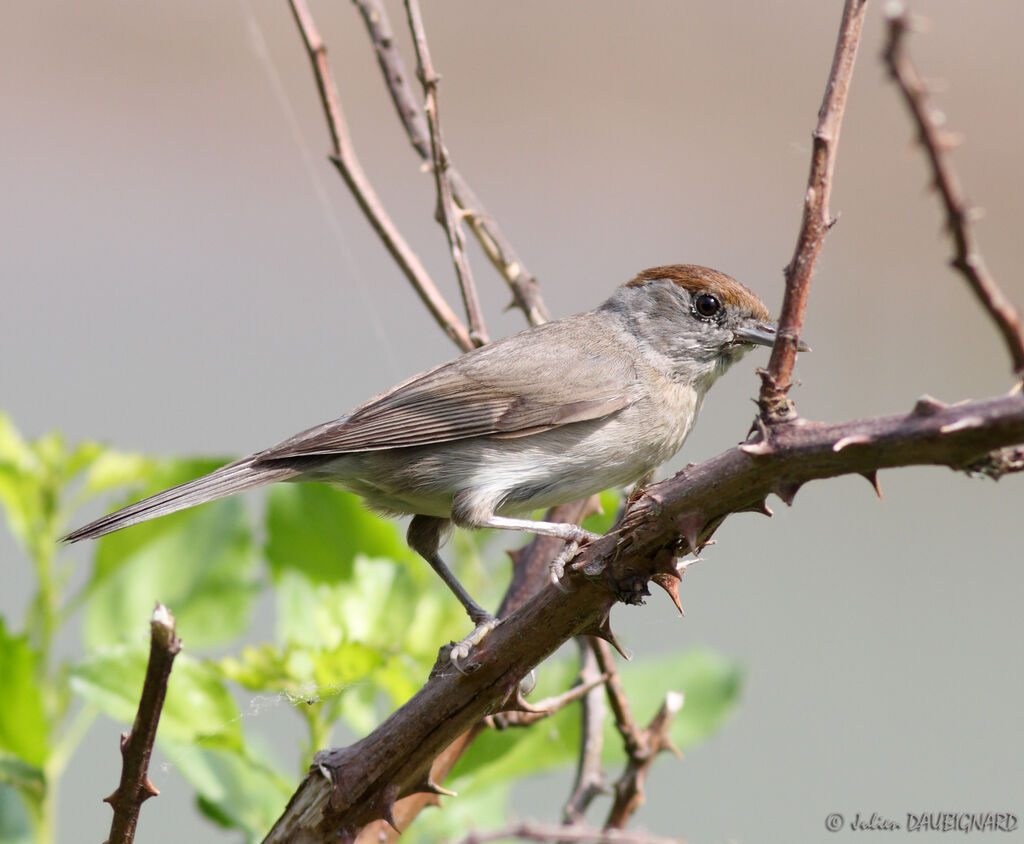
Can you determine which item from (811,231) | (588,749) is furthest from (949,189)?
(588,749)

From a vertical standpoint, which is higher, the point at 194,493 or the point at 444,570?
the point at 194,493

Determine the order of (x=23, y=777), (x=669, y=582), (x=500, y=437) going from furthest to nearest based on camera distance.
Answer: (x=500, y=437), (x=23, y=777), (x=669, y=582)

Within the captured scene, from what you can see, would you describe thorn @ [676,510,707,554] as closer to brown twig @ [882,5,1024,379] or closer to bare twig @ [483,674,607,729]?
brown twig @ [882,5,1024,379]

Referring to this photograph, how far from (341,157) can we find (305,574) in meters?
0.96

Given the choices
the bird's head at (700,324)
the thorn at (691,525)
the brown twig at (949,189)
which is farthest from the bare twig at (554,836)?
the bird's head at (700,324)

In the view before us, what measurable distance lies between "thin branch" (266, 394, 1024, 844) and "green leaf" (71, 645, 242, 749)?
417mm

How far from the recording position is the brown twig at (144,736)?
3.83 ft

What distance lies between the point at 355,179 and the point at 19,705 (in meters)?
→ 1.31

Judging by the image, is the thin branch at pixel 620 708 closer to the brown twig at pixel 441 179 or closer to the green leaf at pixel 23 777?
the brown twig at pixel 441 179

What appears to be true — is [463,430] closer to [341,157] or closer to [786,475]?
[341,157]

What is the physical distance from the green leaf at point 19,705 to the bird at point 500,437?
20.1 inches

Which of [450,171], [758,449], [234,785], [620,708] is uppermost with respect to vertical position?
[450,171]

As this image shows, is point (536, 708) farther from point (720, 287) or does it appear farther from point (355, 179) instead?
point (720, 287)

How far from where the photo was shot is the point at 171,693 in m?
1.95
